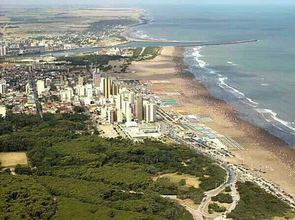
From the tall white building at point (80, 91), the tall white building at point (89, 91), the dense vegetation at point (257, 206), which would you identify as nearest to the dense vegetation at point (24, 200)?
the dense vegetation at point (257, 206)

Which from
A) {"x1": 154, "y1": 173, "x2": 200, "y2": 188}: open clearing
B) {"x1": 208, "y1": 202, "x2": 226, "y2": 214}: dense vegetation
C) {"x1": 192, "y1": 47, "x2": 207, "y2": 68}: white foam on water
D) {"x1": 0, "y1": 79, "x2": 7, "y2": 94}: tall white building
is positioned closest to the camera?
{"x1": 208, "y1": 202, "x2": 226, "y2": 214}: dense vegetation

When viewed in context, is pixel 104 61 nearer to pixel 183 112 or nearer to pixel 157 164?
pixel 183 112

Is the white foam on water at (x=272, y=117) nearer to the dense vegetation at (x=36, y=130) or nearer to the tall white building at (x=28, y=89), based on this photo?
the dense vegetation at (x=36, y=130)

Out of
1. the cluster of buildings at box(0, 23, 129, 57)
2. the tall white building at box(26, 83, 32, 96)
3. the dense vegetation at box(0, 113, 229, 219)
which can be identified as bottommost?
the cluster of buildings at box(0, 23, 129, 57)

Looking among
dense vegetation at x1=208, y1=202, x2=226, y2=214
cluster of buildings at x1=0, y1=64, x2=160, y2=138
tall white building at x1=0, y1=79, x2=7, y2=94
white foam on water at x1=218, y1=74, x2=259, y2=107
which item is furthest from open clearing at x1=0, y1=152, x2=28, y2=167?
white foam on water at x1=218, y1=74, x2=259, y2=107

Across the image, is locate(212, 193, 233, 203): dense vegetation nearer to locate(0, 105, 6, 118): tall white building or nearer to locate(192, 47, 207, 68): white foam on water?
locate(0, 105, 6, 118): tall white building

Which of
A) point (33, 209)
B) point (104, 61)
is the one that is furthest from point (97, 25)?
point (33, 209)

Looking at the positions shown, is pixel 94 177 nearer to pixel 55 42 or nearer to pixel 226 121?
pixel 226 121
